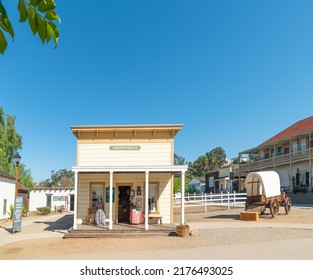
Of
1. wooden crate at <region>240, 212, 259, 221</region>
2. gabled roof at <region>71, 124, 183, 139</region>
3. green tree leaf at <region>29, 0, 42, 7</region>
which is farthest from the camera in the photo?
wooden crate at <region>240, 212, 259, 221</region>

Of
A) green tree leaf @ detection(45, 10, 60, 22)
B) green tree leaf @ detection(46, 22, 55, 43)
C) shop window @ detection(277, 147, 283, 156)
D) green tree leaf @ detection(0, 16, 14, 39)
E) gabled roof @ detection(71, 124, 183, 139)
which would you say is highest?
shop window @ detection(277, 147, 283, 156)

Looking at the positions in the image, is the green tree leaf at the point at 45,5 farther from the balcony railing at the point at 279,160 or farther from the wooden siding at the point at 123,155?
the balcony railing at the point at 279,160

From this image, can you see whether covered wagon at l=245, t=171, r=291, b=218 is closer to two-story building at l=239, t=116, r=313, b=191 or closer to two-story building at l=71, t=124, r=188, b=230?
two-story building at l=71, t=124, r=188, b=230

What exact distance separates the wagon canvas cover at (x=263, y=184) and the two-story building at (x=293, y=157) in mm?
12622

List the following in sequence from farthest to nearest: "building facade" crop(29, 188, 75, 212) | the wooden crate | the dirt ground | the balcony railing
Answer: "building facade" crop(29, 188, 75, 212) → the balcony railing → the wooden crate → the dirt ground

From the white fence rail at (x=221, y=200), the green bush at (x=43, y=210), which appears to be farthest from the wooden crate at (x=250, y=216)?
the green bush at (x=43, y=210)

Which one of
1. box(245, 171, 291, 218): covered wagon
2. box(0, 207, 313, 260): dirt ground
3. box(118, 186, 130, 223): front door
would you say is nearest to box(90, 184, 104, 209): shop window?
box(118, 186, 130, 223): front door

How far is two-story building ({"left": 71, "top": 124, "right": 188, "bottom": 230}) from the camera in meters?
17.6

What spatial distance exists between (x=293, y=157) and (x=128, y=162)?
23.7 meters

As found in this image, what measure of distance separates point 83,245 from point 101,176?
18.6ft

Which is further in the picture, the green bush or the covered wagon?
the green bush

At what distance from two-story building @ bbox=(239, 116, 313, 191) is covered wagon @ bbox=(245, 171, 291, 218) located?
40.9 feet

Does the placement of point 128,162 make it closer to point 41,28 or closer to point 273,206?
point 273,206
